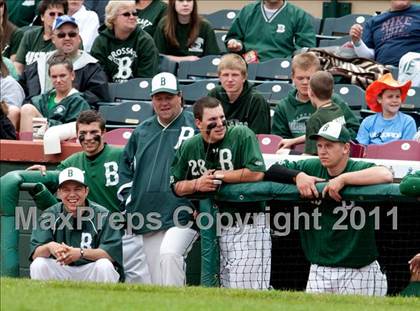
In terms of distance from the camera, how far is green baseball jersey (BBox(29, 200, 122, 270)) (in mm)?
10281

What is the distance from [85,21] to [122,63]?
1.24 metres

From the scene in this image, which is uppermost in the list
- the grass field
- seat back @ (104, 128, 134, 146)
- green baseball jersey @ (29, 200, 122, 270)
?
seat back @ (104, 128, 134, 146)

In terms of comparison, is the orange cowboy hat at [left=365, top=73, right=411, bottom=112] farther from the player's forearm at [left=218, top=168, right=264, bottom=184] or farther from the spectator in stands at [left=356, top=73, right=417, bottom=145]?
the player's forearm at [left=218, top=168, right=264, bottom=184]

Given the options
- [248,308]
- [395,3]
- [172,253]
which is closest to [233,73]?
[172,253]

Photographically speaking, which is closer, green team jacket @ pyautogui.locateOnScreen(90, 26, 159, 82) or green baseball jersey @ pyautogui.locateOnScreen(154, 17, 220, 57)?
green team jacket @ pyautogui.locateOnScreen(90, 26, 159, 82)

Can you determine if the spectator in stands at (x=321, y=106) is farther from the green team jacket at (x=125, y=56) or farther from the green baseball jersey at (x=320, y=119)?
the green team jacket at (x=125, y=56)

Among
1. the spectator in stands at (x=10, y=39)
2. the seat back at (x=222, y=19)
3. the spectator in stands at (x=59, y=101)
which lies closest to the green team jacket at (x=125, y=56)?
the spectator in stands at (x=59, y=101)

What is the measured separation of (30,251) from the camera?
1103cm

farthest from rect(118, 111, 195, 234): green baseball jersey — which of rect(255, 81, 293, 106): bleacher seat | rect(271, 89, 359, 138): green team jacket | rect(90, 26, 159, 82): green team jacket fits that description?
rect(90, 26, 159, 82): green team jacket

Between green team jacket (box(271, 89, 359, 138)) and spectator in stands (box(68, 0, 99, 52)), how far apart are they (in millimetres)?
3598

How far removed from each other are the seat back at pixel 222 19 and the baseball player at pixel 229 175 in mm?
5664

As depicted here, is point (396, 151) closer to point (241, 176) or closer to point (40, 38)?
point (241, 176)

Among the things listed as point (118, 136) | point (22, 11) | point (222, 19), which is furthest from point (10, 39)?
point (118, 136)

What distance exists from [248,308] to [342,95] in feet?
17.4
